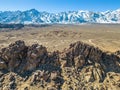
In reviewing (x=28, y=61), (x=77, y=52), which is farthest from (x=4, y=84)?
(x=77, y=52)

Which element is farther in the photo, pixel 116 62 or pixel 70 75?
pixel 116 62

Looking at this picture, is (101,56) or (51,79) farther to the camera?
(101,56)

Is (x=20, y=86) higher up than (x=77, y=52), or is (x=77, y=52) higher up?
(x=77, y=52)

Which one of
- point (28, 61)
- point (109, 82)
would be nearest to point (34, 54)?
point (28, 61)

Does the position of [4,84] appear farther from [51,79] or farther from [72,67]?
[72,67]

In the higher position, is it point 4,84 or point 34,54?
point 34,54

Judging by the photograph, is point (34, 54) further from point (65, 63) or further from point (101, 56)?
point (101, 56)
